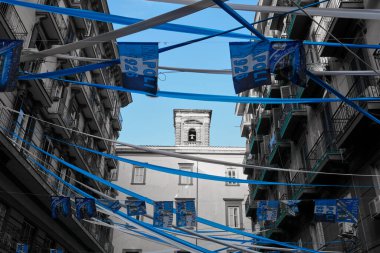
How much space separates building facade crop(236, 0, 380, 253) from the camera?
1295 centimetres

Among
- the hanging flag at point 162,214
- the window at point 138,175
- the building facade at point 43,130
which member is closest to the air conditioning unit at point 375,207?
the hanging flag at point 162,214

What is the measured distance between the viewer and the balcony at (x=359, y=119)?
12.2 m

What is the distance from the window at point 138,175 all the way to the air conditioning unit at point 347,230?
25.9 metres

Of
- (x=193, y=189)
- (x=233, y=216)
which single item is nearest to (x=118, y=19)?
(x=233, y=216)

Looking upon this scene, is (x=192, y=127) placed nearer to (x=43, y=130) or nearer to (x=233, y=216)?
(x=233, y=216)

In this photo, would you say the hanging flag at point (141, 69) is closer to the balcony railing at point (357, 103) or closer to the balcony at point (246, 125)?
the balcony railing at point (357, 103)

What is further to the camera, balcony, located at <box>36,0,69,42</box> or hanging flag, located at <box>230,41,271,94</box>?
balcony, located at <box>36,0,69,42</box>

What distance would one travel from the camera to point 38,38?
19.6m

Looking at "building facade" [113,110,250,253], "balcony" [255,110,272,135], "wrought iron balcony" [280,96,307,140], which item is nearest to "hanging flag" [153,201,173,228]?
"wrought iron balcony" [280,96,307,140]

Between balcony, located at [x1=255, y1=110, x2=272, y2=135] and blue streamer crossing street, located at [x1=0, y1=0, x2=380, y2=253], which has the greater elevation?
balcony, located at [x1=255, y1=110, x2=272, y2=135]

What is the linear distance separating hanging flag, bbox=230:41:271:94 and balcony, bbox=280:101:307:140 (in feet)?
41.8

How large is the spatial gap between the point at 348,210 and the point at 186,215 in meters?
5.40

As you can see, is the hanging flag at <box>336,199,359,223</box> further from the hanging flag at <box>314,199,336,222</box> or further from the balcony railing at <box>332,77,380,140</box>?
the balcony railing at <box>332,77,380,140</box>

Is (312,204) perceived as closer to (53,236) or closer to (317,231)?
(317,231)
